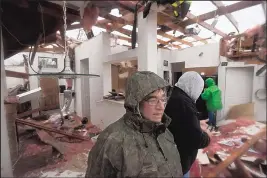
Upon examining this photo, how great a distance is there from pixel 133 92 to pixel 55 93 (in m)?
0.44

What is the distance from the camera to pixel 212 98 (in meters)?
0.56

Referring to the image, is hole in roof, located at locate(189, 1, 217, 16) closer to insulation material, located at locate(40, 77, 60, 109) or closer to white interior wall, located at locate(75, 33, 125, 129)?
white interior wall, located at locate(75, 33, 125, 129)

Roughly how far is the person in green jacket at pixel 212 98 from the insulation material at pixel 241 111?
0.14ft

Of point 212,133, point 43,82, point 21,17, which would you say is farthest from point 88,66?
point 212,133

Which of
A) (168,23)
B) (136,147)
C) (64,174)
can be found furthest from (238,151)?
(64,174)

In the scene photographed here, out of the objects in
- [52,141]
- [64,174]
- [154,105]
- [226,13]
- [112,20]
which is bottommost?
[64,174]

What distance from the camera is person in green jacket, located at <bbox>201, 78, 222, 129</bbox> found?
1.71 feet

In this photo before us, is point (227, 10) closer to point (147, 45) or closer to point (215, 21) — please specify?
point (215, 21)

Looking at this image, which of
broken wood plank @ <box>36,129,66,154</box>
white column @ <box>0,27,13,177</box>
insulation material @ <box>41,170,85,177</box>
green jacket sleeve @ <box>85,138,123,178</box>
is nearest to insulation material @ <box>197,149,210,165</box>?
green jacket sleeve @ <box>85,138,123,178</box>

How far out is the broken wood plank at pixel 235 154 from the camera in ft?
1.25

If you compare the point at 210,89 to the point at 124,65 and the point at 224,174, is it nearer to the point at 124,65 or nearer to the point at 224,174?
the point at 224,174

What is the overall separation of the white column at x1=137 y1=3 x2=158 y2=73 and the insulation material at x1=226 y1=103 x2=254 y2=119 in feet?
2.36

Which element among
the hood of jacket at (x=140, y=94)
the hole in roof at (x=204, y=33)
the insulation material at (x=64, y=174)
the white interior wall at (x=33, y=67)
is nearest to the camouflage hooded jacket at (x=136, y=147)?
the hood of jacket at (x=140, y=94)

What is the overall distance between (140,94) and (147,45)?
65 cm
